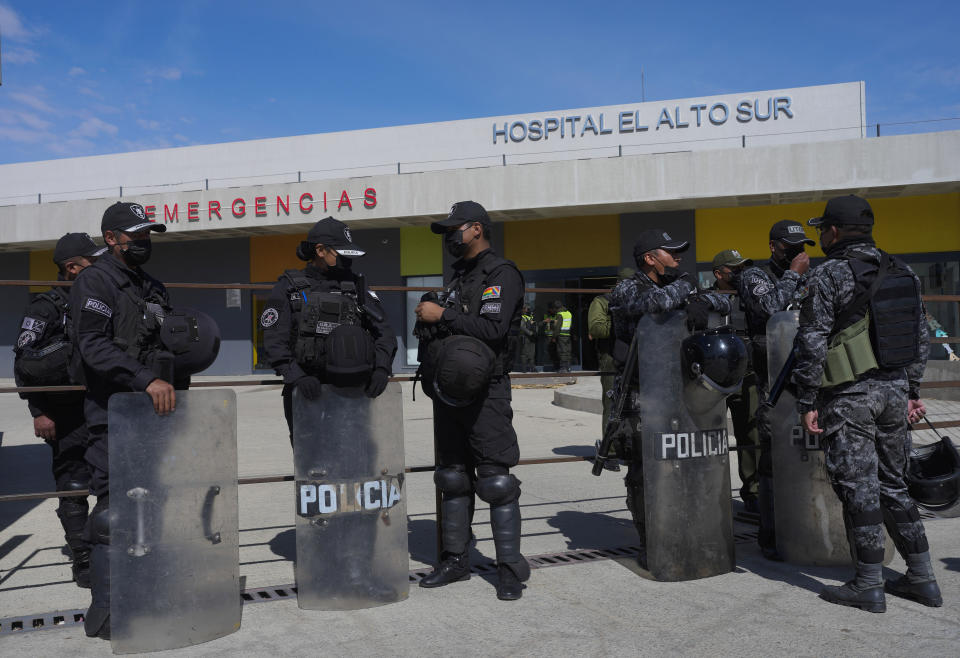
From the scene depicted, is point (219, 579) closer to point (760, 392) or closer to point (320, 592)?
point (320, 592)

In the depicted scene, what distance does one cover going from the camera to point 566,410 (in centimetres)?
1245

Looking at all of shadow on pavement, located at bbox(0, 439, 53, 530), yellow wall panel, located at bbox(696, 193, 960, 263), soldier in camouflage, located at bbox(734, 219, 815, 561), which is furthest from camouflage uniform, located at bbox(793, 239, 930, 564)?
yellow wall panel, located at bbox(696, 193, 960, 263)

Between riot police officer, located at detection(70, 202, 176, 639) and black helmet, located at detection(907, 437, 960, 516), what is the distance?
3404 mm

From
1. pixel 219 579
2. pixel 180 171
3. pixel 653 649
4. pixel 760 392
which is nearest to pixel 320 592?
pixel 219 579

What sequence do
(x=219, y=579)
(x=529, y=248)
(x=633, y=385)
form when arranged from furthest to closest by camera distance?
(x=529, y=248) → (x=633, y=385) → (x=219, y=579)

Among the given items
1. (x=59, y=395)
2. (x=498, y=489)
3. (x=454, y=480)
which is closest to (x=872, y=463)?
(x=498, y=489)

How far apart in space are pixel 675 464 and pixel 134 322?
2.57 m

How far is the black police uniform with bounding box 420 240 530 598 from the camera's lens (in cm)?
349

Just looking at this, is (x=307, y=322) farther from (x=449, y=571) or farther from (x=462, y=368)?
(x=449, y=571)

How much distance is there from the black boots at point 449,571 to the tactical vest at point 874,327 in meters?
1.90

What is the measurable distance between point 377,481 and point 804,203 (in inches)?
655

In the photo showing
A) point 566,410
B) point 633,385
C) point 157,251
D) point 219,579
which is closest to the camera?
point 219,579

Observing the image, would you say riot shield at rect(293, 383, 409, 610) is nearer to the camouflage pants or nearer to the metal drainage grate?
the metal drainage grate

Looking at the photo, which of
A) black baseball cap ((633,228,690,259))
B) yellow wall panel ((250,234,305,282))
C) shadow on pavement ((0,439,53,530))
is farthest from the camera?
yellow wall panel ((250,234,305,282))
